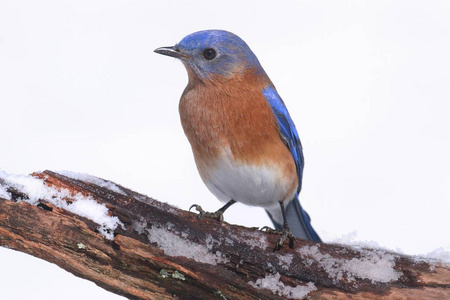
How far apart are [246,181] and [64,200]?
1.44 m

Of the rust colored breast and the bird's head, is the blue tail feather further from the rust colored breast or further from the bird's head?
the bird's head

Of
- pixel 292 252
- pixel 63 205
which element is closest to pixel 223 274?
pixel 292 252

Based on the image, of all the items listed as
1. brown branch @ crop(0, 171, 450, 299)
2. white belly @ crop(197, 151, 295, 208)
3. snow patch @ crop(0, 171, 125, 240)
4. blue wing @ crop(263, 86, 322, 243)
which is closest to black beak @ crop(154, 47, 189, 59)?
blue wing @ crop(263, 86, 322, 243)

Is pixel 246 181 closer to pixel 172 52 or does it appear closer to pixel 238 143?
pixel 238 143

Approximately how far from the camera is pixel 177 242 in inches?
148

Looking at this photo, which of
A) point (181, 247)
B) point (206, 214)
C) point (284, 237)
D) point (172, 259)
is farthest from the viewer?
point (206, 214)

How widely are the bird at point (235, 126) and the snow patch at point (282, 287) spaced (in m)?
0.49

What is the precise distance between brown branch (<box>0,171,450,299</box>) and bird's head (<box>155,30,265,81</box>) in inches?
52.6

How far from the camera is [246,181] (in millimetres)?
4418

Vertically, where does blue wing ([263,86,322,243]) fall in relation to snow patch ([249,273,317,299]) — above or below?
above

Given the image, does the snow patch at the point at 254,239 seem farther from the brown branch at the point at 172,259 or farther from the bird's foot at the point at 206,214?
the bird's foot at the point at 206,214

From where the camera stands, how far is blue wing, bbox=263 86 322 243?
15.1ft

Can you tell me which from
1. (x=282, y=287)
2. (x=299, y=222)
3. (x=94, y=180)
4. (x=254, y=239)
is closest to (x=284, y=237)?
(x=254, y=239)

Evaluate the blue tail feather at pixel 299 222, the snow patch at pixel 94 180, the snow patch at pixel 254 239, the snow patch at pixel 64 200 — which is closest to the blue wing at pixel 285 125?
the blue tail feather at pixel 299 222
